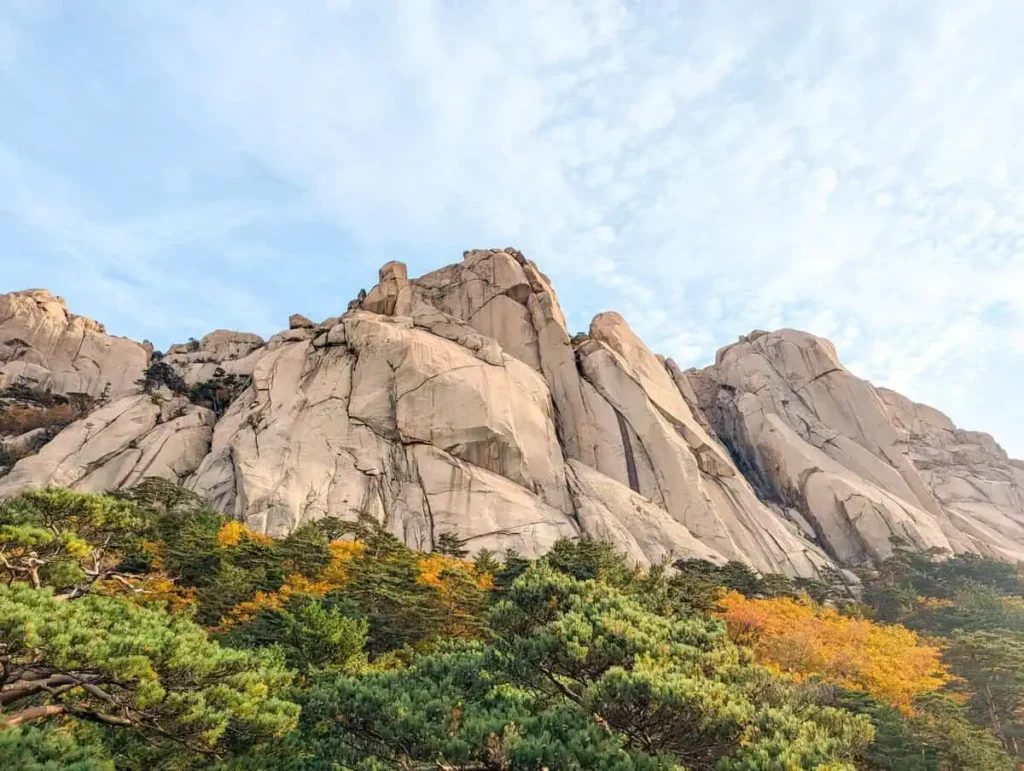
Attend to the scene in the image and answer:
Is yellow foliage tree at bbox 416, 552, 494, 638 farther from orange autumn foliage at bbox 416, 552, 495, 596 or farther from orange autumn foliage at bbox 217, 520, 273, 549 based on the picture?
orange autumn foliage at bbox 217, 520, 273, 549

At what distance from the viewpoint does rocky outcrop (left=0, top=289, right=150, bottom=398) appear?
6261cm

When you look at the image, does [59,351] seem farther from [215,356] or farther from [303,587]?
[303,587]

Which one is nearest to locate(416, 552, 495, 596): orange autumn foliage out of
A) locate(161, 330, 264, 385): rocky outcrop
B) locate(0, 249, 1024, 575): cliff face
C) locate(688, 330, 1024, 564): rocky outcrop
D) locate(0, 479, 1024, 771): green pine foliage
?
locate(0, 479, 1024, 771): green pine foliage

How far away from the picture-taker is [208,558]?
23.5 m

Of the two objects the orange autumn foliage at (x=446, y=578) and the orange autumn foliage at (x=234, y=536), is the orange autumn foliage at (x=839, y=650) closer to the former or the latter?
the orange autumn foliage at (x=446, y=578)

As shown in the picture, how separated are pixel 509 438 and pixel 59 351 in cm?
5638

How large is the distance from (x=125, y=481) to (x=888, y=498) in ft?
178

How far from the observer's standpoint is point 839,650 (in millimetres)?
23844

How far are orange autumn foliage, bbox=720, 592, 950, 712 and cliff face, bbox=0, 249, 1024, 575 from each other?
9.94 m

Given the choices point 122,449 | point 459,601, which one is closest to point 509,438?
point 459,601

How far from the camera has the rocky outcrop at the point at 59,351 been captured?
62606mm

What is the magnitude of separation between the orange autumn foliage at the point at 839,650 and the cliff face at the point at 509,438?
994 centimetres

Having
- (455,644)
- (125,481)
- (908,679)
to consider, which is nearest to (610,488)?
(908,679)

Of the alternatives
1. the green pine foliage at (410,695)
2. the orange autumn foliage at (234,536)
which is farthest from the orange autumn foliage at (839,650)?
the orange autumn foliage at (234,536)
